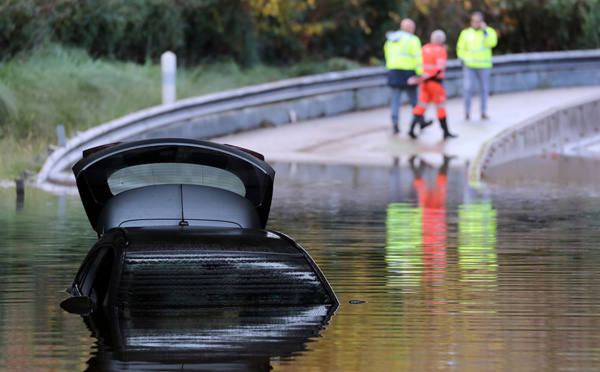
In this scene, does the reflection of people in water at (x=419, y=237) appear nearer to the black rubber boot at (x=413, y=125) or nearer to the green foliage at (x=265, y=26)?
the black rubber boot at (x=413, y=125)

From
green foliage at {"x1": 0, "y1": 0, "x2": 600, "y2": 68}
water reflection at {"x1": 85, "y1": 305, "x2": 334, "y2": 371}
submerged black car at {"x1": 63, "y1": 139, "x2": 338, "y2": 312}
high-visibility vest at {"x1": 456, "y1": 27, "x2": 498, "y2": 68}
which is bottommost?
water reflection at {"x1": 85, "y1": 305, "x2": 334, "y2": 371}

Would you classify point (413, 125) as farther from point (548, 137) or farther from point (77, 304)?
point (77, 304)

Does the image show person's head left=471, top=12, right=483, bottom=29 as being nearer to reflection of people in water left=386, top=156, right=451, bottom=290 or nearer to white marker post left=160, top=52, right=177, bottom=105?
white marker post left=160, top=52, right=177, bottom=105

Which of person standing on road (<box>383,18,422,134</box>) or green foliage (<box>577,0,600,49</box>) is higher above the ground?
green foliage (<box>577,0,600,49</box>)

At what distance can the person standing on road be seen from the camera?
26.9 m

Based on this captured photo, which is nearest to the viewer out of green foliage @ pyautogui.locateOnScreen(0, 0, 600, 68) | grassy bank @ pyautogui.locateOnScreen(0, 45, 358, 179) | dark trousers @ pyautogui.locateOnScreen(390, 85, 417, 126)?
grassy bank @ pyautogui.locateOnScreen(0, 45, 358, 179)

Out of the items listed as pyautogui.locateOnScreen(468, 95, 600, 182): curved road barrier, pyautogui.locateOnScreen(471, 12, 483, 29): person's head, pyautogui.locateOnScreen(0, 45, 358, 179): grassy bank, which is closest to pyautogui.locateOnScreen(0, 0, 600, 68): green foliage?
→ pyautogui.locateOnScreen(0, 45, 358, 179): grassy bank

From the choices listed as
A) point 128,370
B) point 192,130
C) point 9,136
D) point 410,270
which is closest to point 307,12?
point 192,130

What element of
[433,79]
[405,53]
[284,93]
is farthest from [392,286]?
[284,93]

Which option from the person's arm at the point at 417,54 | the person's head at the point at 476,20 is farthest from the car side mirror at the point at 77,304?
the person's head at the point at 476,20

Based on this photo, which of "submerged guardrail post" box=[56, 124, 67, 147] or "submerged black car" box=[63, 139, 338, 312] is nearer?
"submerged black car" box=[63, 139, 338, 312]

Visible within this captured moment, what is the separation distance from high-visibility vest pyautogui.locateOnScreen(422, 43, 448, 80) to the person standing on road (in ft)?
1.32

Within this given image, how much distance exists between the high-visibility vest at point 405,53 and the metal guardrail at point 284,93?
9.06 feet

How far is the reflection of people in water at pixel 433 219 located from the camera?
40.6 ft
